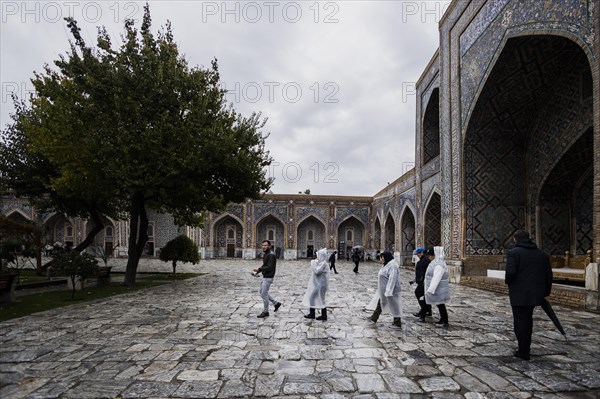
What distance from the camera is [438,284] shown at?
5.88m

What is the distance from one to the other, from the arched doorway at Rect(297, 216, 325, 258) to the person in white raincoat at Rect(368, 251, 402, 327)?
24.7 m

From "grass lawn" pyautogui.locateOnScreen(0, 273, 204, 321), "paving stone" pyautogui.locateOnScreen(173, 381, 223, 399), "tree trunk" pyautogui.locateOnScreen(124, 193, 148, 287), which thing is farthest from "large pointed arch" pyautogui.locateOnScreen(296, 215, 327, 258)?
"paving stone" pyautogui.locateOnScreen(173, 381, 223, 399)

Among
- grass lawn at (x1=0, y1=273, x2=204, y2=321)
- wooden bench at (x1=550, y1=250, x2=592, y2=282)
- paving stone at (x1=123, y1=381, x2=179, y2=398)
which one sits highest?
wooden bench at (x1=550, y1=250, x2=592, y2=282)

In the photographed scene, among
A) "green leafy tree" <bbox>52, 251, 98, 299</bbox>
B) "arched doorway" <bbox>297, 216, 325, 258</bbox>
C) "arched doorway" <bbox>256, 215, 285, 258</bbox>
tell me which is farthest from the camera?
"arched doorway" <bbox>297, 216, 325, 258</bbox>

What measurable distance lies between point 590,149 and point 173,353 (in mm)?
12150

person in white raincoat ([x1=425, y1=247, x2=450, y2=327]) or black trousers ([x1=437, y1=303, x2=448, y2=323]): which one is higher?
person in white raincoat ([x1=425, y1=247, x2=450, y2=327])

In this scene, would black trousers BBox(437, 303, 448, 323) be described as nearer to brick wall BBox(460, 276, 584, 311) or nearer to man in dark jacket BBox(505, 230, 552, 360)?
man in dark jacket BBox(505, 230, 552, 360)

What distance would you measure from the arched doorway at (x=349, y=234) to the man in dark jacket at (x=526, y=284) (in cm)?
2661

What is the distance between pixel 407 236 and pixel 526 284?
18.1 m

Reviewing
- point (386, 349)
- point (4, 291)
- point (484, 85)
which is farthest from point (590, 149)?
point (4, 291)

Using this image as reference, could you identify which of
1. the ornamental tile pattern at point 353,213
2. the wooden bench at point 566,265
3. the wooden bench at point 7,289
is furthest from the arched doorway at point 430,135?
the wooden bench at point 7,289

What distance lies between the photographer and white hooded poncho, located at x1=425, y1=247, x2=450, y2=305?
19.2 feet

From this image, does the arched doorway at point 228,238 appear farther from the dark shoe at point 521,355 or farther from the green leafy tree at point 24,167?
the dark shoe at point 521,355

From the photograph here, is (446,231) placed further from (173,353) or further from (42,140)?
(42,140)
